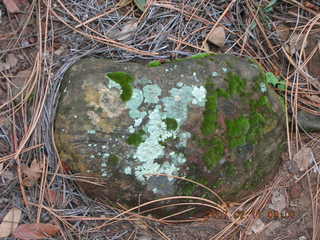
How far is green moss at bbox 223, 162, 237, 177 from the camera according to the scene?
2.28 m

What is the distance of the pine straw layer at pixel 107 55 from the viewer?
7.32 feet

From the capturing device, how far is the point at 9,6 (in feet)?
7.72

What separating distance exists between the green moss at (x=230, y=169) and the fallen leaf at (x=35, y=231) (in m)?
1.02

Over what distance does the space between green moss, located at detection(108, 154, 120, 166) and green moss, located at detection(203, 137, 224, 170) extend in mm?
503

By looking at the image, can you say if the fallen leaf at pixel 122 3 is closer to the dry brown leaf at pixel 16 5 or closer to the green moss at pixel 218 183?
the dry brown leaf at pixel 16 5

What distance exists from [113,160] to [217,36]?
1.10 meters

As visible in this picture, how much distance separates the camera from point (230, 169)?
2.29 metres

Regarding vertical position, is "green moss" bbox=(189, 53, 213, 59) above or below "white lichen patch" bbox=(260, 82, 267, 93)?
above

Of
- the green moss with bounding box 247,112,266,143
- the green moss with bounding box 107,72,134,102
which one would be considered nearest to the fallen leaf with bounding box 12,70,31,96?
the green moss with bounding box 107,72,134,102

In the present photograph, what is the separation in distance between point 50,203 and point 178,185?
2.43 ft

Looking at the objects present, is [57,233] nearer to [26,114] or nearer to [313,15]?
[26,114]

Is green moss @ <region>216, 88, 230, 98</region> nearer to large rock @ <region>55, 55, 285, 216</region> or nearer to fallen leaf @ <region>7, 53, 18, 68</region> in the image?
large rock @ <region>55, 55, 285, 216</region>

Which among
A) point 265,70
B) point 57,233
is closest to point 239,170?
point 265,70

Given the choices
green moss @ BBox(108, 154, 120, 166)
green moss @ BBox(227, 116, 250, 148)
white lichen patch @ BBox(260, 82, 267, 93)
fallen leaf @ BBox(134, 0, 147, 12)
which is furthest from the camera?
fallen leaf @ BBox(134, 0, 147, 12)
